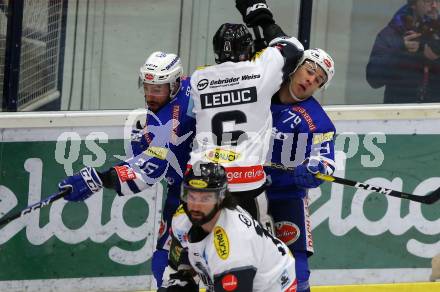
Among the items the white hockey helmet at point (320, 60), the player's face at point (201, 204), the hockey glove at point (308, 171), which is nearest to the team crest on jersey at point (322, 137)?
the hockey glove at point (308, 171)

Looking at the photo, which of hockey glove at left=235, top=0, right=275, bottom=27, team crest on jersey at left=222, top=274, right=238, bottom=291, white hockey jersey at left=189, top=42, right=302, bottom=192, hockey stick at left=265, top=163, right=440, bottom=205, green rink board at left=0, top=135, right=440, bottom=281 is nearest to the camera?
team crest on jersey at left=222, top=274, right=238, bottom=291

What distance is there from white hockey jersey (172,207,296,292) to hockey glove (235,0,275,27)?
1433 millimetres

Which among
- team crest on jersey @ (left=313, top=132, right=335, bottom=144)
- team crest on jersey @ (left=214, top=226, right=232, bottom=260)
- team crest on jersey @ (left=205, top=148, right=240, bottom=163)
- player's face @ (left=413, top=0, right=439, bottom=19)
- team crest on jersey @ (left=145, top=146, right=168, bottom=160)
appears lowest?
team crest on jersey @ (left=214, top=226, right=232, bottom=260)

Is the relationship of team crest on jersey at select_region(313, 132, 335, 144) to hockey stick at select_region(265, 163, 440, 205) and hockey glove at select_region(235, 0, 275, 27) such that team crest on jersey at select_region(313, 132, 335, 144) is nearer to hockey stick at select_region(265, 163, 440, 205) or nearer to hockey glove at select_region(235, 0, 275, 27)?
hockey stick at select_region(265, 163, 440, 205)

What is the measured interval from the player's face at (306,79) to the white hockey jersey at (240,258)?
1.05 metres

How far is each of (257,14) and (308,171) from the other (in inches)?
33.7

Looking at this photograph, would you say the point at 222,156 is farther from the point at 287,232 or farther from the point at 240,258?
the point at 240,258

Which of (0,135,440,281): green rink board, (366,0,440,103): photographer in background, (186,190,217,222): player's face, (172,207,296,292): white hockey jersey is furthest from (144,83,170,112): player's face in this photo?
(366,0,440,103): photographer in background

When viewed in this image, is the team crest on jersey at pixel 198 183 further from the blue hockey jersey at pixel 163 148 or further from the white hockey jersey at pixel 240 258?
the blue hockey jersey at pixel 163 148

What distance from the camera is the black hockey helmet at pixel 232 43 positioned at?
576 centimetres

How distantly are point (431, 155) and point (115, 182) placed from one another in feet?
6.56

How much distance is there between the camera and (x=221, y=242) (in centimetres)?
491

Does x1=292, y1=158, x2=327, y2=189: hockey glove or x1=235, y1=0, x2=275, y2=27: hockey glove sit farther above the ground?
x1=235, y1=0, x2=275, y2=27: hockey glove

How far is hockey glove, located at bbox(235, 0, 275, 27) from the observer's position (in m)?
6.23
